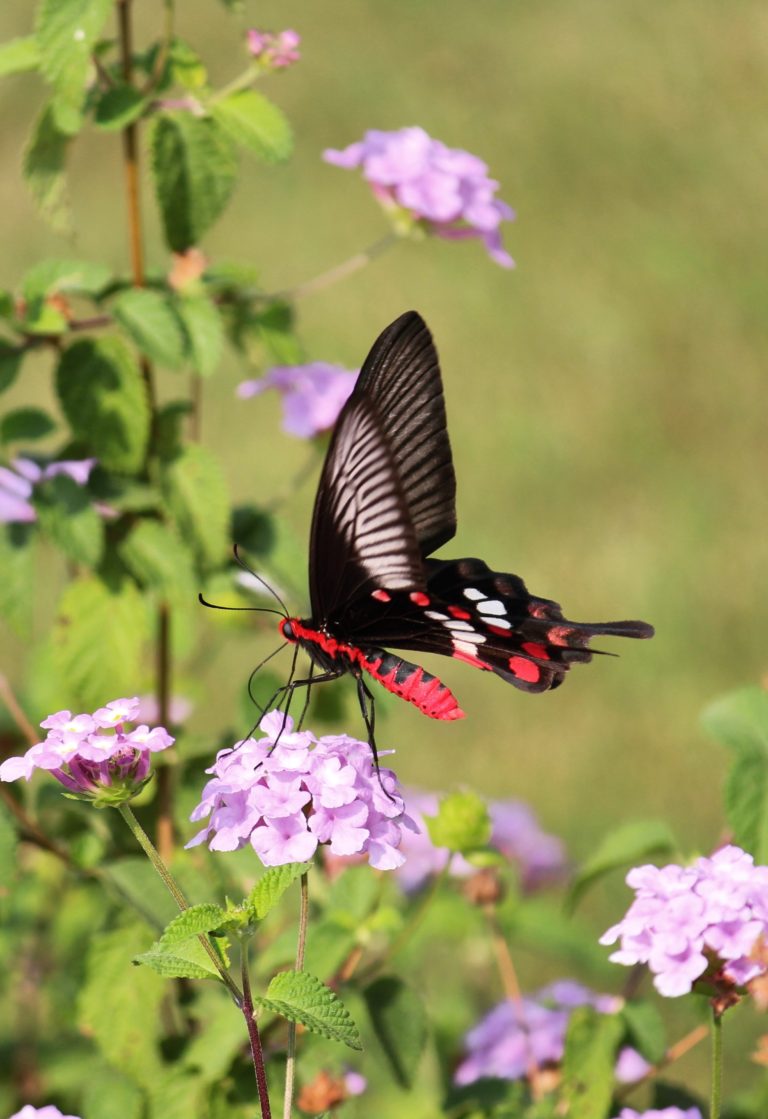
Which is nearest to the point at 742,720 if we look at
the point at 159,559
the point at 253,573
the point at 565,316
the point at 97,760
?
the point at 253,573

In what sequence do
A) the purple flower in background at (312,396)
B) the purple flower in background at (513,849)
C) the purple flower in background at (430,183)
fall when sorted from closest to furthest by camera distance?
the purple flower in background at (430,183), the purple flower in background at (312,396), the purple flower in background at (513,849)

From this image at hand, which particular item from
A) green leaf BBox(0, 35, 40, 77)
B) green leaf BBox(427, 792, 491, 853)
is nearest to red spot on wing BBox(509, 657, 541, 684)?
green leaf BBox(427, 792, 491, 853)

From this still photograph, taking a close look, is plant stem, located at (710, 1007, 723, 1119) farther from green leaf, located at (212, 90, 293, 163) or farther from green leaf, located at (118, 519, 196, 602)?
green leaf, located at (212, 90, 293, 163)

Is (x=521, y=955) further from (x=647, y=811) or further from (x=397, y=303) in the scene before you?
(x=397, y=303)

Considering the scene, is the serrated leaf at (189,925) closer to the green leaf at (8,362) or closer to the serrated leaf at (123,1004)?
the serrated leaf at (123,1004)

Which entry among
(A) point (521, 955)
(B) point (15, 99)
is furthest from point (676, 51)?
(A) point (521, 955)

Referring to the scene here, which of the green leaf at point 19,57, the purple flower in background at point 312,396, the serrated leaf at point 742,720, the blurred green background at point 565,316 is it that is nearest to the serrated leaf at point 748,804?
the serrated leaf at point 742,720

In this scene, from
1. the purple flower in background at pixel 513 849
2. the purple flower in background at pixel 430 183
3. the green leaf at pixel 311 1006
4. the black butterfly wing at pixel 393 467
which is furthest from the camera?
the purple flower in background at pixel 513 849
